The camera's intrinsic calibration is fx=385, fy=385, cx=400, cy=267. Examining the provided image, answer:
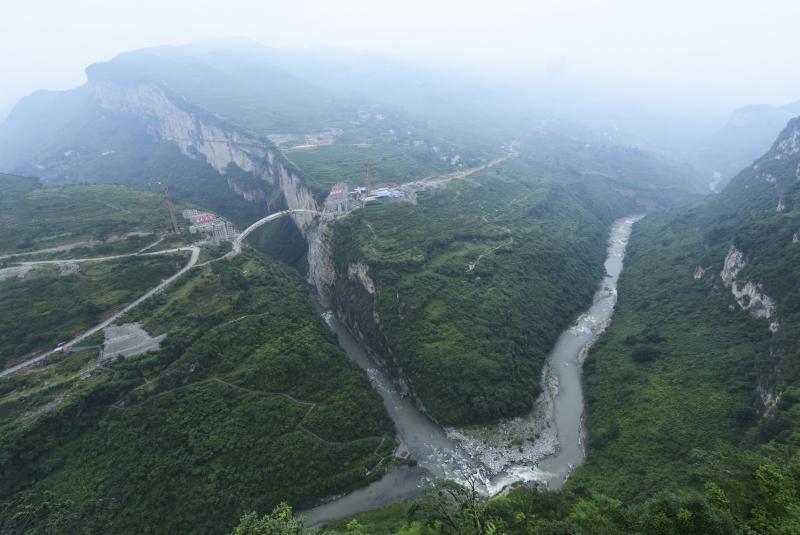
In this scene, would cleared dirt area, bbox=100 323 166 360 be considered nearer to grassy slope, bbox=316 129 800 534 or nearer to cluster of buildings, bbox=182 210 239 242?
cluster of buildings, bbox=182 210 239 242

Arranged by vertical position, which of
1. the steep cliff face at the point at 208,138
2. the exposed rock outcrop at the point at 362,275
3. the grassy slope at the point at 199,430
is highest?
the steep cliff face at the point at 208,138

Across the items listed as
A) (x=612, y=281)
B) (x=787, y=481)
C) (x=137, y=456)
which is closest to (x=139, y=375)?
(x=137, y=456)

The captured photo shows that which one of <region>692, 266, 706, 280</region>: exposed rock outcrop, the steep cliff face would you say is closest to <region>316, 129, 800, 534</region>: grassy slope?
<region>692, 266, 706, 280</region>: exposed rock outcrop

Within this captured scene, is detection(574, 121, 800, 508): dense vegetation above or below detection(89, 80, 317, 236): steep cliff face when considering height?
below

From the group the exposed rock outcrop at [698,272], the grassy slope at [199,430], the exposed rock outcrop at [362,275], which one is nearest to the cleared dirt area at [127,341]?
the grassy slope at [199,430]

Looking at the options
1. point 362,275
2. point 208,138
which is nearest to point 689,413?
point 362,275

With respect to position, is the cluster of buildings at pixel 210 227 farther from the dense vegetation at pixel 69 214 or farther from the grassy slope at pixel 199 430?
the grassy slope at pixel 199 430
